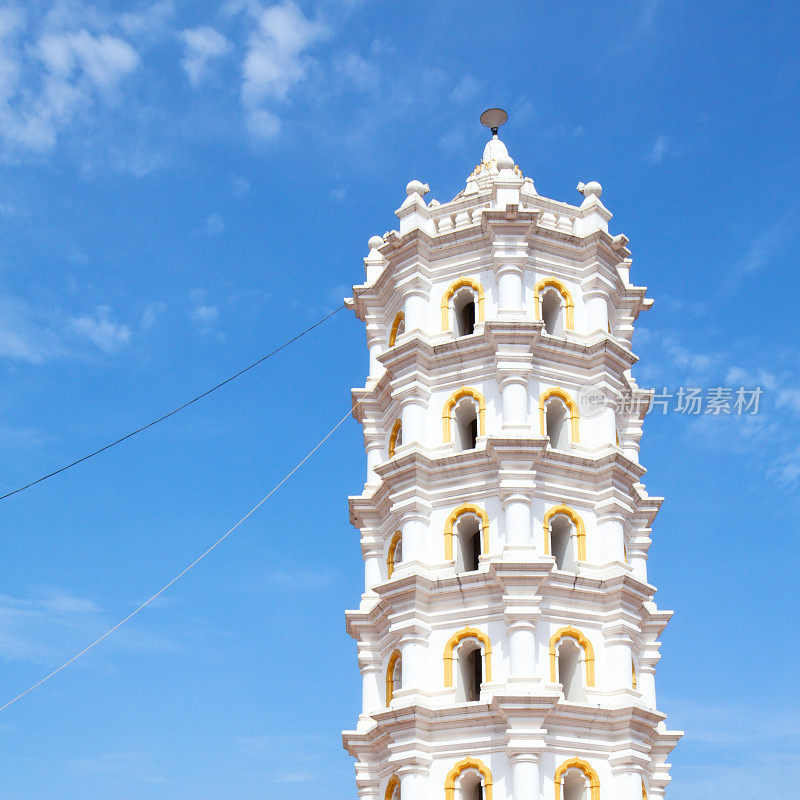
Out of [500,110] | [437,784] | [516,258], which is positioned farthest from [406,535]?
[500,110]

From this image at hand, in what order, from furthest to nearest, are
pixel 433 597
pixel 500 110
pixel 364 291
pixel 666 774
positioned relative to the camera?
1. pixel 500 110
2. pixel 364 291
3. pixel 666 774
4. pixel 433 597

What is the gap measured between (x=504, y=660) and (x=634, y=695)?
12.2 feet

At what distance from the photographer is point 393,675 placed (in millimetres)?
30141

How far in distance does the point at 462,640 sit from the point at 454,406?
7.15m

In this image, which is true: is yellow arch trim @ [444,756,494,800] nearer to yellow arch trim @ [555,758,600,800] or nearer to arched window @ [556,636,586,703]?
yellow arch trim @ [555,758,600,800]

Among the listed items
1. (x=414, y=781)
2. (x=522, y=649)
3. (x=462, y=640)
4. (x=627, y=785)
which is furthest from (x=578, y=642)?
(x=414, y=781)

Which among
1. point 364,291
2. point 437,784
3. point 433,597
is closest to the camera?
point 437,784

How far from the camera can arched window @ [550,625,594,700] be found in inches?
1133

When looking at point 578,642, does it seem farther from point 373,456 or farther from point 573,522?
point 373,456

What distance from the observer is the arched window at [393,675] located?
98.3 ft

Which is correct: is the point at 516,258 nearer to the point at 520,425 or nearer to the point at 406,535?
the point at 520,425

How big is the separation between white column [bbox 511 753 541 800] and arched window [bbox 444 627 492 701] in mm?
2337

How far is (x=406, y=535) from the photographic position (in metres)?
30.7

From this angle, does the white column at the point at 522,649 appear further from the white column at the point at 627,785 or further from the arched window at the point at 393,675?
the arched window at the point at 393,675
